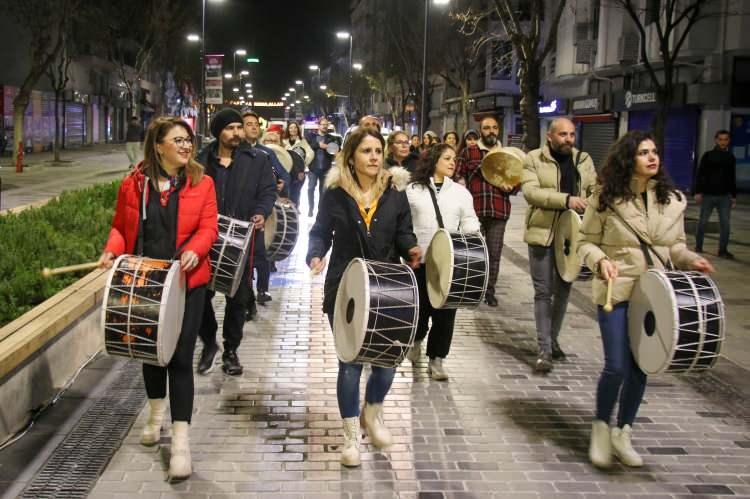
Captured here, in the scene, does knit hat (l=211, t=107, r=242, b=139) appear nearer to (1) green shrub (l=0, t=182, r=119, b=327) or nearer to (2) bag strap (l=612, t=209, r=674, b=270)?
(1) green shrub (l=0, t=182, r=119, b=327)

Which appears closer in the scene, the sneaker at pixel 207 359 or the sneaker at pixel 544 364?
the sneaker at pixel 207 359

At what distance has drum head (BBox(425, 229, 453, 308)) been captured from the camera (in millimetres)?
6004

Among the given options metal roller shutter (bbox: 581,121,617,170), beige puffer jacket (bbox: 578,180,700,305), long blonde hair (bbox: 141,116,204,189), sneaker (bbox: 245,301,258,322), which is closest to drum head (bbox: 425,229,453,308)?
beige puffer jacket (bbox: 578,180,700,305)

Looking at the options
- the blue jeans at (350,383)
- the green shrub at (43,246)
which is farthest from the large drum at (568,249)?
the green shrub at (43,246)

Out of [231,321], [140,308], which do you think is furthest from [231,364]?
[140,308]

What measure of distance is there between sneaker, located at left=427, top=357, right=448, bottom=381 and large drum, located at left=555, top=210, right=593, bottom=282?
1159 mm

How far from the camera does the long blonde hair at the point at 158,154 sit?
4863 mm

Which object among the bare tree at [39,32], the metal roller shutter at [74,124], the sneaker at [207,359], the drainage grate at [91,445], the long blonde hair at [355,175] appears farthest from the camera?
the metal roller shutter at [74,124]

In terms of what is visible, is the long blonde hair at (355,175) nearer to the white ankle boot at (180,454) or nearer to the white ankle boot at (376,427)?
the white ankle boot at (376,427)

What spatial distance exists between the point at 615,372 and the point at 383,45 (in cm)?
5641

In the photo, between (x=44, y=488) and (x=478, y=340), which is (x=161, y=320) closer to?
(x=44, y=488)

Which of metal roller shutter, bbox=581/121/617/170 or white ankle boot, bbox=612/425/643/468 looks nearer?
white ankle boot, bbox=612/425/643/468

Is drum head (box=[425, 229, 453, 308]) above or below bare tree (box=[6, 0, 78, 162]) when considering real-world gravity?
below

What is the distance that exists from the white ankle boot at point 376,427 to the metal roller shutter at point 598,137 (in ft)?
88.2
